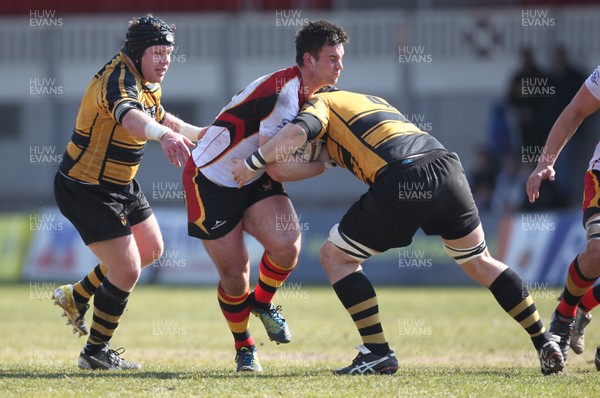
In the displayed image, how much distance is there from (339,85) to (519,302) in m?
14.3

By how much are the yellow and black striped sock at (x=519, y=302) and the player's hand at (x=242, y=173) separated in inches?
74.1

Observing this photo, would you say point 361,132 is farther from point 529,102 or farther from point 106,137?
point 529,102

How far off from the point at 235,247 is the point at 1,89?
1705 cm

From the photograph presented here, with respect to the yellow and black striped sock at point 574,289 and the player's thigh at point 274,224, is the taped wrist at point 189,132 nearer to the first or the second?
the player's thigh at point 274,224

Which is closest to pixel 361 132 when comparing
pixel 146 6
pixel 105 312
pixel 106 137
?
pixel 106 137

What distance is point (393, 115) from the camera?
714cm

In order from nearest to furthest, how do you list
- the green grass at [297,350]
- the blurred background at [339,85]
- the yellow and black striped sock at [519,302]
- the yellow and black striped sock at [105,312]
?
the green grass at [297,350], the yellow and black striped sock at [519,302], the yellow and black striped sock at [105,312], the blurred background at [339,85]

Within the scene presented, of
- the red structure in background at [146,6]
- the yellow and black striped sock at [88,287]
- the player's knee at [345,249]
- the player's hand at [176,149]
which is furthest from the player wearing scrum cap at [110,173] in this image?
the red structure in background at [146,6]

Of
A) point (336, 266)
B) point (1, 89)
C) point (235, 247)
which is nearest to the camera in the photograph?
point (336, 266)

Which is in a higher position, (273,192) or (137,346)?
(273,192)

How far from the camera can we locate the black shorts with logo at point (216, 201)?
24.3 feet

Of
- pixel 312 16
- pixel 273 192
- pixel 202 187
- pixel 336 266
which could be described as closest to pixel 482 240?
pixel 336 266

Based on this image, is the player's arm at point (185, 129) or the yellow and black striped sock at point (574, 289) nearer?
the yellow and black striped sock at point (574, 289)

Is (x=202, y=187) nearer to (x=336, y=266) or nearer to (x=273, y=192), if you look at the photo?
(x=273, y=192)
